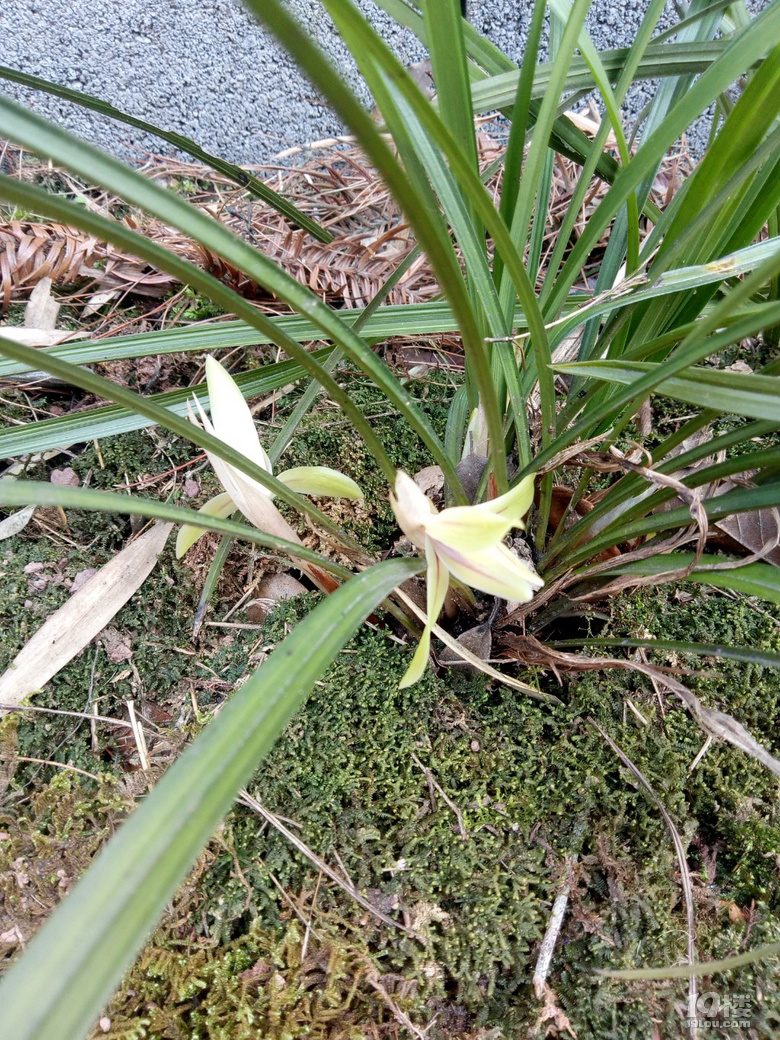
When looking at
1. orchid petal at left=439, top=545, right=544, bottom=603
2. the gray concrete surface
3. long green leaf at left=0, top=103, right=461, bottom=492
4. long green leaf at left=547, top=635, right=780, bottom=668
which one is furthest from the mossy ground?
the gray concrete surface

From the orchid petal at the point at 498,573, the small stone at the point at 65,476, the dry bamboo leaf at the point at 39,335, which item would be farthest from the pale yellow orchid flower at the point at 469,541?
the dry bamboo leaf at the point at 39,335

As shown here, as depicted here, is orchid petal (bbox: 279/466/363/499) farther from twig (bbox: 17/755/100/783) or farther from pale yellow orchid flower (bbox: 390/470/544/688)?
twig (bbox: 17/755/100/783)

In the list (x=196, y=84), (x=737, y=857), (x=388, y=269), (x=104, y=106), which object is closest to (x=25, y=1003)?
(x=737, y=857)

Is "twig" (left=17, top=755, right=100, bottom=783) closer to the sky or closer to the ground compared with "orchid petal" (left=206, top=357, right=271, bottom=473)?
closer to the ground

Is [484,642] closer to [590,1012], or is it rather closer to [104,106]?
[590,1012]

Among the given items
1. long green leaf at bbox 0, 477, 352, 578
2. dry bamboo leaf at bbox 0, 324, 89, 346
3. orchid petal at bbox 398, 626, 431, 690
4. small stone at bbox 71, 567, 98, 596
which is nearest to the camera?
long green leaf at bbox 0, 477, 352, 578

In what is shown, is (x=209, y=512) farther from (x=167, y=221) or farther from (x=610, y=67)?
(x=610, y=67)
